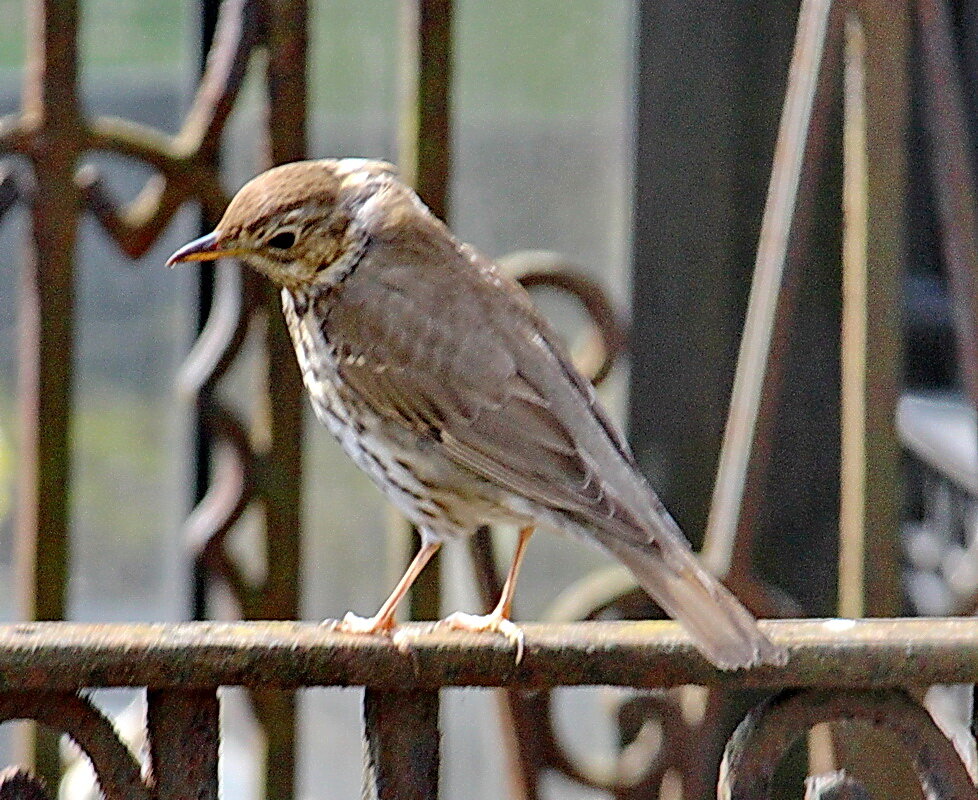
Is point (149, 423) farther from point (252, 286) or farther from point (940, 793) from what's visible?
point (940, 793)

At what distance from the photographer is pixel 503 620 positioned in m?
1.58

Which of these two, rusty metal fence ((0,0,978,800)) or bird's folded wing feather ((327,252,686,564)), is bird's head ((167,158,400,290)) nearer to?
bird's folded wing feather ((327,252,686,564))

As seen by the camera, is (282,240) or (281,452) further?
(281,452)

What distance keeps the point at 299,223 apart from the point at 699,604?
758 millimetres

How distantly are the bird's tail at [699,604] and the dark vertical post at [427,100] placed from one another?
2.80 ft

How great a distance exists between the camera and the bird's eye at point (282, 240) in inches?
74.8

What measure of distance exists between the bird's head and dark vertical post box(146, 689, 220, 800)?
63 centimetres

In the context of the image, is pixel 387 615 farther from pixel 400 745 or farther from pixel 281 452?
pixel 281 452

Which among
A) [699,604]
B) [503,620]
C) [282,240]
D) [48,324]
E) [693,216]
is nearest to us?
[699,604]

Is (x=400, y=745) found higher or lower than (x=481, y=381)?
lower

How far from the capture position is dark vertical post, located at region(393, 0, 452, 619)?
2393 millimetres

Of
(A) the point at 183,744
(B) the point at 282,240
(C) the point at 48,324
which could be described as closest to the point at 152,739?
(A) the point at 183,744

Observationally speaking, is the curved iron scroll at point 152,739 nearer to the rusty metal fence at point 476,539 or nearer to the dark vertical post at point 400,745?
the rusty metal fence at point 476,539

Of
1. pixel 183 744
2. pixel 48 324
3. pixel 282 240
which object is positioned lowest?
pixel 183 744
